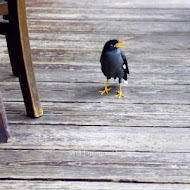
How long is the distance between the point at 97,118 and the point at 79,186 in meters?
0.44

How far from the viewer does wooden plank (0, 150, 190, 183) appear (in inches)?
44.4

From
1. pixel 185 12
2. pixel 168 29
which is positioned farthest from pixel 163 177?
pixel 185 12

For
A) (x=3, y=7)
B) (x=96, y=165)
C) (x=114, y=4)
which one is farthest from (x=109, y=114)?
(x=114, y=4)

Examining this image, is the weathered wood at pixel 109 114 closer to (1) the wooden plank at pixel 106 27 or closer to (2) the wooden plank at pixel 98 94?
(2) the wooden plank at pixel 98 94

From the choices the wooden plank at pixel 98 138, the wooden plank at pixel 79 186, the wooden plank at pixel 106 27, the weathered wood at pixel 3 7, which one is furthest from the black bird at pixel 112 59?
the wooden plank at pixel 106 27

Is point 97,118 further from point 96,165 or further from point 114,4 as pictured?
point 114,4

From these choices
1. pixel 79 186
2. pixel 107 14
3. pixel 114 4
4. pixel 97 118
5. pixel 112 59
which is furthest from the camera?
pixel 114 4

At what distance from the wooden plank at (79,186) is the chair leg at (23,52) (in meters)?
0.42

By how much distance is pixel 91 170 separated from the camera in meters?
1.15

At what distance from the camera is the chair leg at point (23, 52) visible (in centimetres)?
130

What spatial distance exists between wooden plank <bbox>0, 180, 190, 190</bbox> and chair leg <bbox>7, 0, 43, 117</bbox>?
0.42m

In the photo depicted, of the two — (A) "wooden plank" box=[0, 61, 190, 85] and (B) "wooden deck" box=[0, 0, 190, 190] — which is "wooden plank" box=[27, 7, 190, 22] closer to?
(B) "wooden deck" box=[0, 0, 190, 190]

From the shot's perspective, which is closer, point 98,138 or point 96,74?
point 98,138

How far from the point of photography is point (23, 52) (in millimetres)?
1360
